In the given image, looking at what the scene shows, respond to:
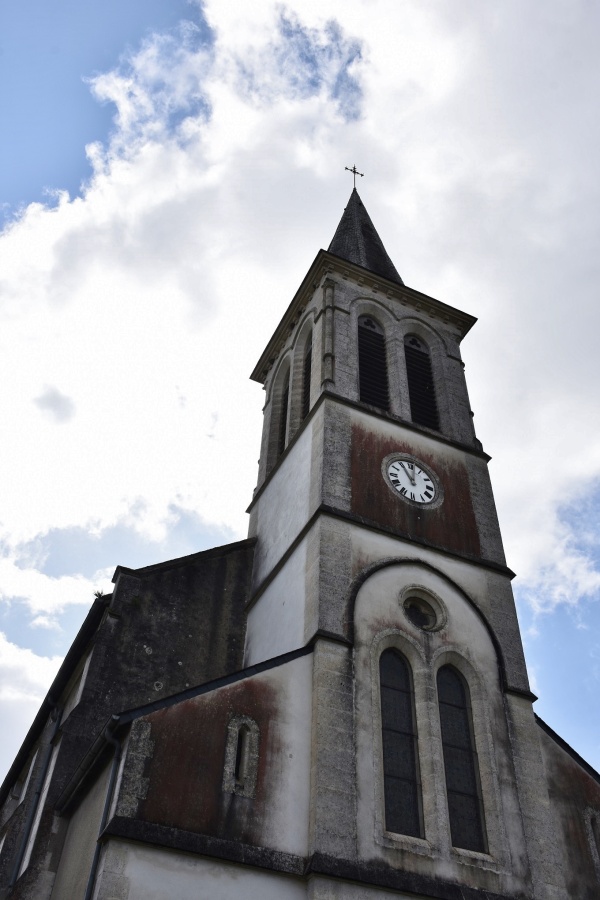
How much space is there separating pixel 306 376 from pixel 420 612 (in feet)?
26.9

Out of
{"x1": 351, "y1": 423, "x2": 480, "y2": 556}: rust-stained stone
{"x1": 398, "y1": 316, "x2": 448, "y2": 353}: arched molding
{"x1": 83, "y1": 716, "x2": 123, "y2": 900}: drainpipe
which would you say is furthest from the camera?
{"x1": 398, "y1": 316, "x2": 448, "y2": 353}: arched molding

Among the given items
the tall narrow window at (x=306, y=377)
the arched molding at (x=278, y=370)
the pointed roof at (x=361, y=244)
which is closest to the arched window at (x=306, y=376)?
the tall narrow window at (x=306, y=377)

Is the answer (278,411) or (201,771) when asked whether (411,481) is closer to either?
(278,411)

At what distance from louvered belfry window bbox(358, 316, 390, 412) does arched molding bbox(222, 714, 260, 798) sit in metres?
8.91

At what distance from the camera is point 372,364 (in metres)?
20.2

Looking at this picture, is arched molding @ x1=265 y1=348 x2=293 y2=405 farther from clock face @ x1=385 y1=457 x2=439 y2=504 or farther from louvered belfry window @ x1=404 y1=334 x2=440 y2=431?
clock face @ x1=385 y1=457 x2=439 y2=504

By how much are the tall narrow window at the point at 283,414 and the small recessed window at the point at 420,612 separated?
669 cm

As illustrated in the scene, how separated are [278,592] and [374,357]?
281 inches

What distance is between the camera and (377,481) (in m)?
16.6

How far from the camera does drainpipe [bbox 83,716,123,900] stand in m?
10.2

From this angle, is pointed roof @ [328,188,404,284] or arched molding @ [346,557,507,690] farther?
pointed roof @ [328,188,404,284]

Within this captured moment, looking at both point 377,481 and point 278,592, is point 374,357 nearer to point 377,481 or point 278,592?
point 377,481

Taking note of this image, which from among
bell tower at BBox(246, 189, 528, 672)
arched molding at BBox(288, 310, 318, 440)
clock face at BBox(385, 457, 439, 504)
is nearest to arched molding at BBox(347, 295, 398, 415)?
bell tower at BBox(246, 189, 528, 672)

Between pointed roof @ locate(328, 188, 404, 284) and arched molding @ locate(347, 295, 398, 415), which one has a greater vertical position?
pointed roof @ locate(328, 188, 404, 284)
